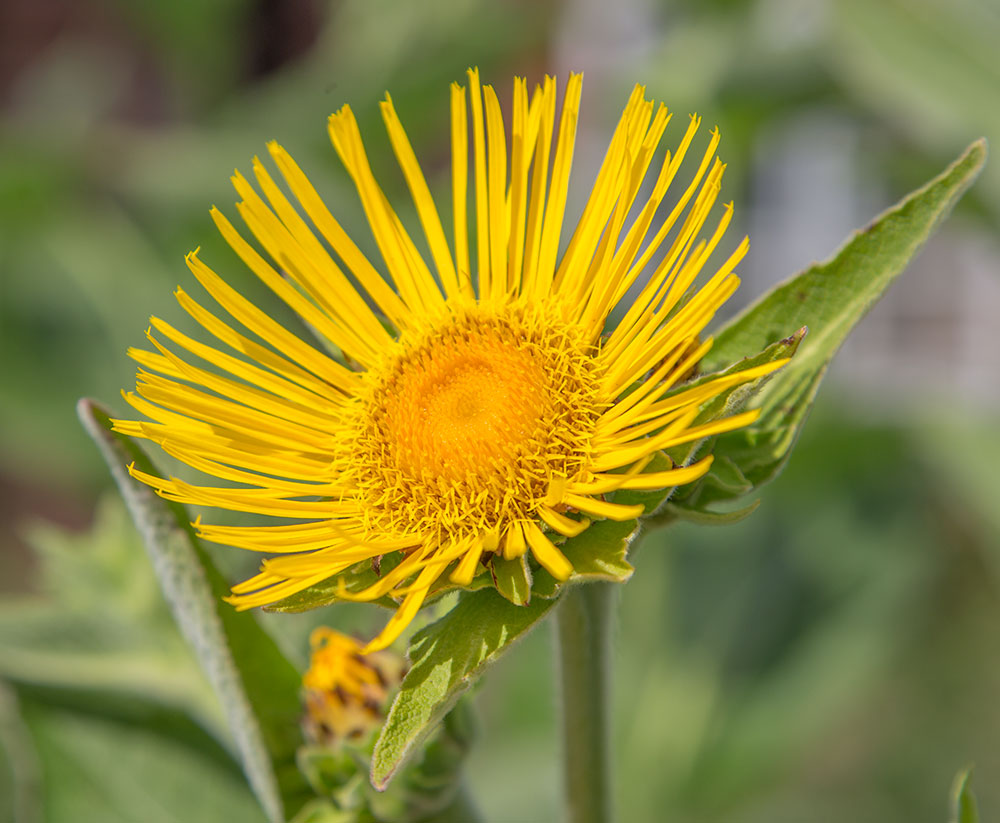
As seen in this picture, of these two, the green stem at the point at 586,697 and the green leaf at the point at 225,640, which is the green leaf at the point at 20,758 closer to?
the green leaf at the point at 225,640

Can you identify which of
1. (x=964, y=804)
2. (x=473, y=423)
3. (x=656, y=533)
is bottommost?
(x=964, y=804)

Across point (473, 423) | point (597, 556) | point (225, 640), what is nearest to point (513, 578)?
point (597, 556)

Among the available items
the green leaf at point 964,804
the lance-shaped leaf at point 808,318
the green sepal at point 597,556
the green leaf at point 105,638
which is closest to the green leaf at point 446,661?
the green sepal at point 597,556

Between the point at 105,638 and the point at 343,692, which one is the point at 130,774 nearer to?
the point at 105,638

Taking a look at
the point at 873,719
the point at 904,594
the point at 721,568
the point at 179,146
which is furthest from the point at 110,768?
the point at 873,719

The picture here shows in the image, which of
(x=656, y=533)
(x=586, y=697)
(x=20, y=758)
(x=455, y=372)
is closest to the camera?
(x=586, y=697)

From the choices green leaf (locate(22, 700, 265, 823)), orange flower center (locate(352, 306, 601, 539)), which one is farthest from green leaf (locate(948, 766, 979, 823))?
green leaf (locate(22, 700, 265, 823))

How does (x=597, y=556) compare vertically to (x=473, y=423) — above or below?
below

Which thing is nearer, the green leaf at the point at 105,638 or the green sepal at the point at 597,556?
the green sepal at the point at 597,556
